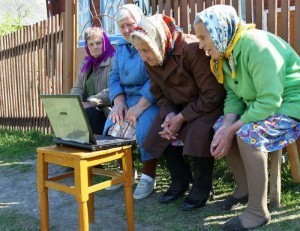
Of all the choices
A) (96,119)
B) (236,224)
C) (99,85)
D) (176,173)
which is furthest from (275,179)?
(99,85)

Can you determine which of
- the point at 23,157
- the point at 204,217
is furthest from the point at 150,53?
the point at 23,157

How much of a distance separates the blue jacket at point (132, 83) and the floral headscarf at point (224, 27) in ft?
3.18

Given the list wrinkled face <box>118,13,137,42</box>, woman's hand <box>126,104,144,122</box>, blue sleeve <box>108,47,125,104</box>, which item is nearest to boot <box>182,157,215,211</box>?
woman's hand <box>126,104,144,122</box>

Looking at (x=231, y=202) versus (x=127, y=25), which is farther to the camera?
(x=127, y=25)

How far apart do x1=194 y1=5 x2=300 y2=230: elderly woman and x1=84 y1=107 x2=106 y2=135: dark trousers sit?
160cm

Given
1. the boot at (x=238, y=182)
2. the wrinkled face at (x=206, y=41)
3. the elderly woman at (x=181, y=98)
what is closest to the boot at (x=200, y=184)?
the elderly woman at (x=181, y=98)

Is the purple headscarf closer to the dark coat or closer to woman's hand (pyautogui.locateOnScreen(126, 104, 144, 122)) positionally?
woman's hand (pyautogui.locateOnScreen(126, 104, 144, 122))

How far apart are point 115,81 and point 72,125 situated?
1307 mm

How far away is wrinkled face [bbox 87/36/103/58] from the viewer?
13.6 feet

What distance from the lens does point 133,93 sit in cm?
377

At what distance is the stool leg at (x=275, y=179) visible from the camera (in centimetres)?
288

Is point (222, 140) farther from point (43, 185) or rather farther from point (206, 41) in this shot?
point (43, 185)

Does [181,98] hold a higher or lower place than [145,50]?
lower

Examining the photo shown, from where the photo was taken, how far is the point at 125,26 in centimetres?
364
